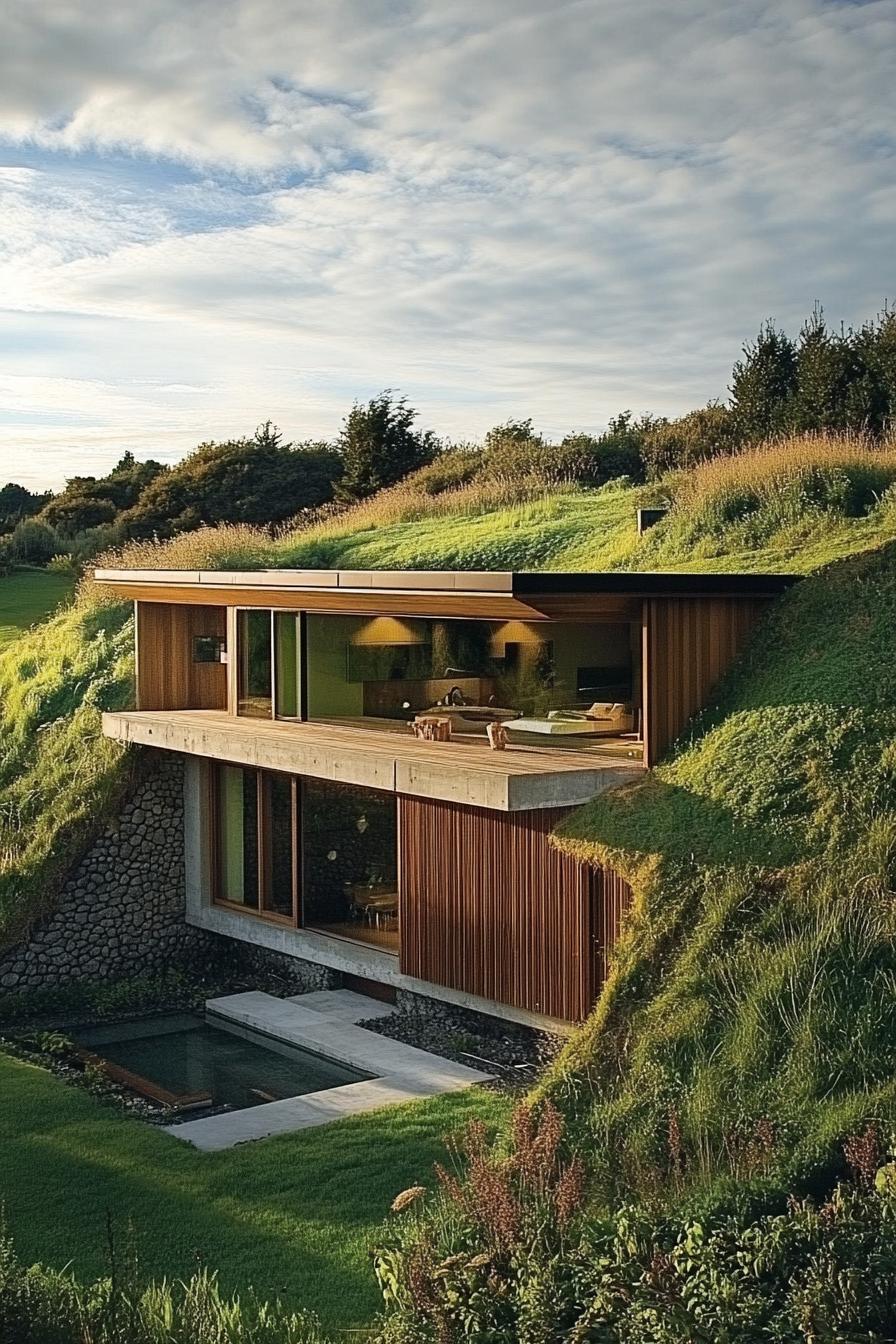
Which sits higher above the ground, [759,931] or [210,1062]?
[759,931]

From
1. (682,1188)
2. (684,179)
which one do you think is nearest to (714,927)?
(682,1188)

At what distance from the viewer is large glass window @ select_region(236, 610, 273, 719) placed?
15648 mm

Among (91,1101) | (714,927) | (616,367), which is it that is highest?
(616,367)

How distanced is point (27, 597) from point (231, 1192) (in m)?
22.5

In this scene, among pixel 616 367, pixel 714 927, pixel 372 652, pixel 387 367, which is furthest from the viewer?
pixel 387 367

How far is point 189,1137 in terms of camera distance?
33.8 ft

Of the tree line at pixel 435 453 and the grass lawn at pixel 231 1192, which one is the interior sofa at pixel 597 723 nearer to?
the grass lawn at pixel 231 1192

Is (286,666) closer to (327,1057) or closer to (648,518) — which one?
(327,1057)

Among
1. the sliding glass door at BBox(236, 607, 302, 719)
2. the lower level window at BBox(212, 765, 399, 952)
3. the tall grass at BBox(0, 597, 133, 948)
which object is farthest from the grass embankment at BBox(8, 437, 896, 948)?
the sliding glass door at BBox(236, 607, 302, 719)

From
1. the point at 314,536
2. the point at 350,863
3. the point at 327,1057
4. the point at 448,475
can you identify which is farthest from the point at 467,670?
the point at 448,475

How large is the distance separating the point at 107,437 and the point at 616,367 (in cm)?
1892

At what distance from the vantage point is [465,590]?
11.8 metres

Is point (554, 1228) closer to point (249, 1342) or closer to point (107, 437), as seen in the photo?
point (249, 1342)

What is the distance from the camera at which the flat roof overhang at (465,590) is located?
1142 cm
